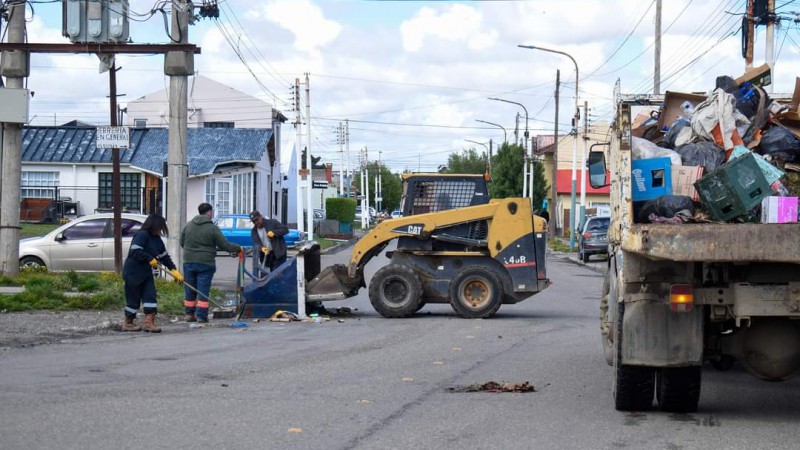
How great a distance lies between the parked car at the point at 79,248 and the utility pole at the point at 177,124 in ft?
11.0

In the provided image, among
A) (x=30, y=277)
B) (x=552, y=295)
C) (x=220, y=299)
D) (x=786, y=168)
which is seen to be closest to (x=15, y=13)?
(x=30, y=277)

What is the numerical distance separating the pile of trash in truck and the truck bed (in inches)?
9.2

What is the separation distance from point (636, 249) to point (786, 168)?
1.54m

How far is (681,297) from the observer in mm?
7445

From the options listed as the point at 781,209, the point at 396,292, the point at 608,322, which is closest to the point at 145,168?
the point at 396,292

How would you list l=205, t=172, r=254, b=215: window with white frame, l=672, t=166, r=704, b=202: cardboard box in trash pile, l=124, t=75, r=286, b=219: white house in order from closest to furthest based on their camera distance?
1. l=672, t=166, r=704, b=202: cardboard box in trash pile
2. l=205, t=172, r=254, b=215: window with white frame
3. l=124, t=75, r=286, b=219: white house

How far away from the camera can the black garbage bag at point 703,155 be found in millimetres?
8117

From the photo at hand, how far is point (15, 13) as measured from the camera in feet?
66.4

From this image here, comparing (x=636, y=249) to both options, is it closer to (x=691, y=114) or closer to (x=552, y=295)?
(x=691, y=114)

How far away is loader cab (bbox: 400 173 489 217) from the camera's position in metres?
18.4

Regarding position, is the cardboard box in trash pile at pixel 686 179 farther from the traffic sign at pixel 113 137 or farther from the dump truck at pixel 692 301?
the traffic sign at pixel 113 137

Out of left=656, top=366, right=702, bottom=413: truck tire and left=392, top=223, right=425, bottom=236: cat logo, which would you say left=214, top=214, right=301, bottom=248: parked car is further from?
left=656, top=366, right=702, bottom=413: truck tire

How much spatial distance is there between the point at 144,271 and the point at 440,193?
5.93m

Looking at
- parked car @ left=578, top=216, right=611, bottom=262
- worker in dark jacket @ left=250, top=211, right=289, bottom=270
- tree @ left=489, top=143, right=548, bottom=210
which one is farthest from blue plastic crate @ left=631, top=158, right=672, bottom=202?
tree @ left=489, top=143, right=548, bottom=210
